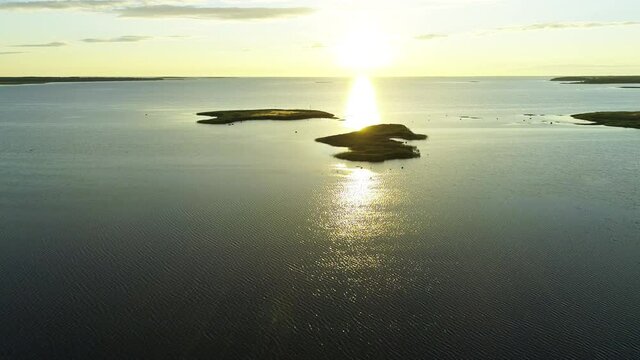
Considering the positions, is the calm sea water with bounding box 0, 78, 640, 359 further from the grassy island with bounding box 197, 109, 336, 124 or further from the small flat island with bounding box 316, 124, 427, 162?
the grassy island with bounding box 197, 109, 336, 124

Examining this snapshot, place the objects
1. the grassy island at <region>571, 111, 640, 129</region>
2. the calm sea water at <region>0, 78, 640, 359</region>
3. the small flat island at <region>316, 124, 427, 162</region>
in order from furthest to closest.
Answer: the grassy island at <region>571, 111, 640, 129</region>, the small flat island at <region>316, 124, 427, 162</region>, the calm sea water at <region>0, 78, 640, 359</region>

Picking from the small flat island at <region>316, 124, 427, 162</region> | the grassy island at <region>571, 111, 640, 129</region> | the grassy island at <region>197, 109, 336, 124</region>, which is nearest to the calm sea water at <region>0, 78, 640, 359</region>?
the small flat island at <region>316, 124, 427, 162</region>

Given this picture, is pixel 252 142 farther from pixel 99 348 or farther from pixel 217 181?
pixel 99 348

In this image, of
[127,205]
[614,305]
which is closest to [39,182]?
[127,205]

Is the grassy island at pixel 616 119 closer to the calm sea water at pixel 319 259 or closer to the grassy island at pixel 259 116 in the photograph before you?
the calm sea water at pixel 319 259

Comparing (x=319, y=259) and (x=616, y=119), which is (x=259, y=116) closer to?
(x=616, y=119)

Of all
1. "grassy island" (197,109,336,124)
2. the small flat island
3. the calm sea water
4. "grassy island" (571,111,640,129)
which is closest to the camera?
the calm sea water

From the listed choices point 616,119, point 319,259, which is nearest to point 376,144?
point 319,259
